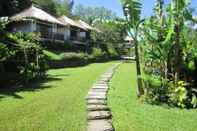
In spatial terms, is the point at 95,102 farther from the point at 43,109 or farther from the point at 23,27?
the point at 23,27

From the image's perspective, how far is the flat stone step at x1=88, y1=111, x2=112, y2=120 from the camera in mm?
8727

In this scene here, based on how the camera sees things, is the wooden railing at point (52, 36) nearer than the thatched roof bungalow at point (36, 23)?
No

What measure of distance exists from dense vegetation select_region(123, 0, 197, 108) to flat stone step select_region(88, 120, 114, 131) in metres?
3.91

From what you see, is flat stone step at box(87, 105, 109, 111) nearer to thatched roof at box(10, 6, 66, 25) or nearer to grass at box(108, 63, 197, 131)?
grass at box(108, 63, 197, 131)

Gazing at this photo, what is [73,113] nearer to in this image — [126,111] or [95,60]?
[126,111]

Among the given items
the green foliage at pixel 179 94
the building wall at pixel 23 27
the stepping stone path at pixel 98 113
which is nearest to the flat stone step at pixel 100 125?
the stepping stone path at pixel 98 113

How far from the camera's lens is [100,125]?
7988 mm

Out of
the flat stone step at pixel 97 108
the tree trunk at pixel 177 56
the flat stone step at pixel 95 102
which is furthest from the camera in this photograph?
the tree trunk at pixel 177 56

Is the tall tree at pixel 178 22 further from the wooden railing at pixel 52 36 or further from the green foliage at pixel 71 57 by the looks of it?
the wooden railing at pixel 52 36

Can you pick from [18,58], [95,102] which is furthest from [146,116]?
[18,58]

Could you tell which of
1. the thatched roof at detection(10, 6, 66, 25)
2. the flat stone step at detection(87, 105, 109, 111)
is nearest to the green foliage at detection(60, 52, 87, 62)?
the thatched roof at detection(10, 6, 66, 25)

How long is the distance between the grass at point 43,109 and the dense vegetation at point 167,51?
112 inches

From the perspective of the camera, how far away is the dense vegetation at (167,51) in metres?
11.6

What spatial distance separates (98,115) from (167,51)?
181 inches
